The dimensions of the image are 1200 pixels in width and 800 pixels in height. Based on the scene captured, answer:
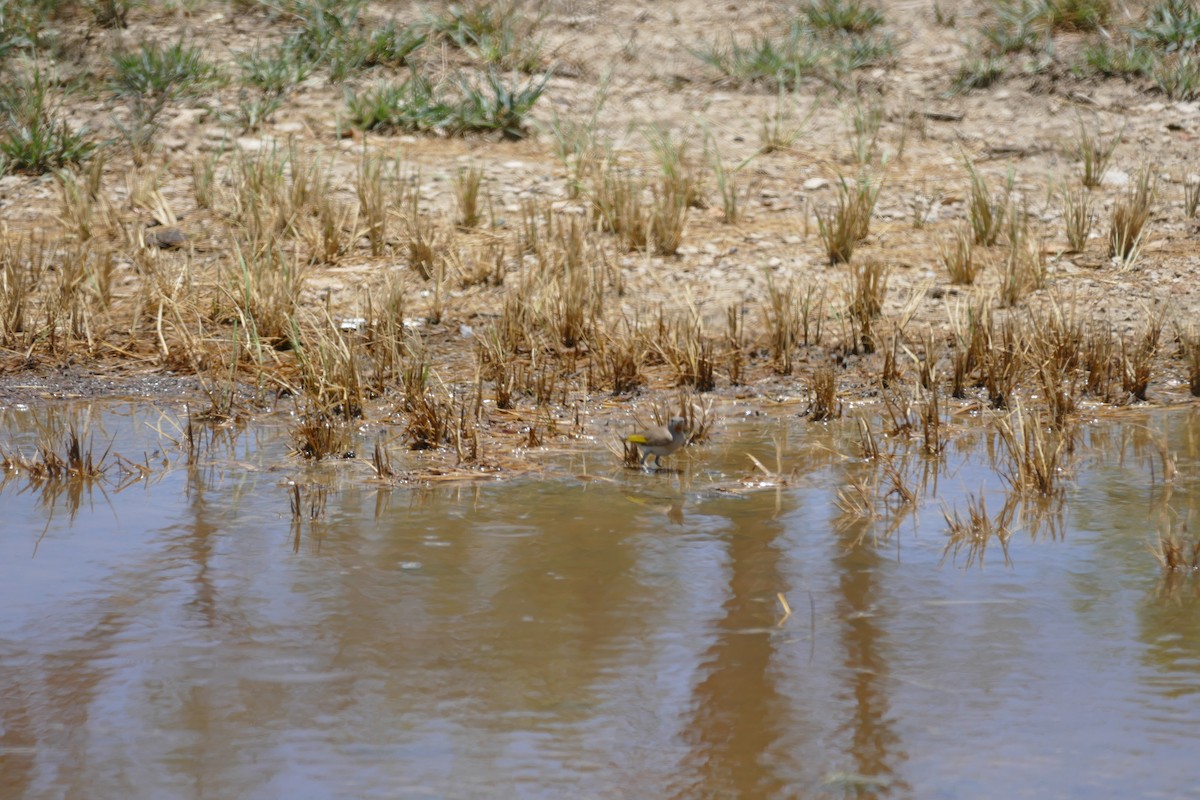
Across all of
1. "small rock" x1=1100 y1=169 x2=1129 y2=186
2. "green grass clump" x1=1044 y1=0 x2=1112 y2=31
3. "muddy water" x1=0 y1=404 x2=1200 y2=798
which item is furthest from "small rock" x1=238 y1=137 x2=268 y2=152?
"green grass clump" x1=1044 y1=0 x2=1112 y2=31

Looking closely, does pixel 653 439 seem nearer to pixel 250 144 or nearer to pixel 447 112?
pixel 447 112

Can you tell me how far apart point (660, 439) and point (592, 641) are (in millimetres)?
1764

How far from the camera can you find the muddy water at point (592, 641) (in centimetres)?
312

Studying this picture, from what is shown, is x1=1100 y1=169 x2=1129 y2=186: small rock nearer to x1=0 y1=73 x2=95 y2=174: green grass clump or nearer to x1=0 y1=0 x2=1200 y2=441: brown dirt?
x1=0 y1=0 x2=1200 y2=441: brown dirt

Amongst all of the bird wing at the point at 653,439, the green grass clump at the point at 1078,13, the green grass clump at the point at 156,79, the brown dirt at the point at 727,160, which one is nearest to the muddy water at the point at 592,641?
the bird wing at the point at 653,439

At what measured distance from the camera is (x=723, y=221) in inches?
376

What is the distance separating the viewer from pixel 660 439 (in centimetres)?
550

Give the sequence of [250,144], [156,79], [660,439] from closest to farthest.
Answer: [660,439] < [250,144] < [156,79]

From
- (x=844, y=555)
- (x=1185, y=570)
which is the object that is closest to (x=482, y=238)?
(x=844, y=555)

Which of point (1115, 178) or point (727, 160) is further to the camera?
point (727, 160)

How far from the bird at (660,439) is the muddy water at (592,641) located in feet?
0.45

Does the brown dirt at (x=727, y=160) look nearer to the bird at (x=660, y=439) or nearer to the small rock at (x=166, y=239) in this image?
the small rock at (x=166, y=239)

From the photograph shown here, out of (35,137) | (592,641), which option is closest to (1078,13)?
(35,137)

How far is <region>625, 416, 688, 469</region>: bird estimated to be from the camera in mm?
5504
